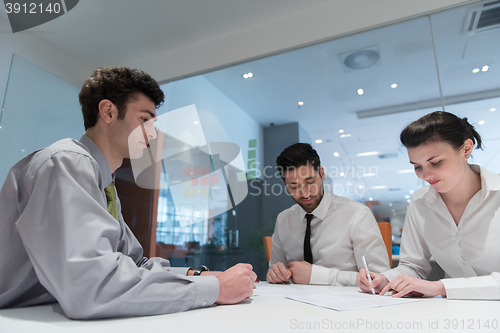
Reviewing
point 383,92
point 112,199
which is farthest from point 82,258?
point 383,92

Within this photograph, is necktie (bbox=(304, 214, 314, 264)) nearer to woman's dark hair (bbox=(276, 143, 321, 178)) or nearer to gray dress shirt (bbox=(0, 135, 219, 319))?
woman's dark hair (bbox=(276, 143, 321, 178))

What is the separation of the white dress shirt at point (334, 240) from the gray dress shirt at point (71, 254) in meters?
1.07

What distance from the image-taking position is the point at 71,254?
2.13 ft

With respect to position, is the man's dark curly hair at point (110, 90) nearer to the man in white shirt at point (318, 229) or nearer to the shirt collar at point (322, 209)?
the man in white shirt at point (318, 229)

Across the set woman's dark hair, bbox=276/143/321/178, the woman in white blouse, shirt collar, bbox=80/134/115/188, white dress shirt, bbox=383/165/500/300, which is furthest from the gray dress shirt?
woman's dark hair, bbox=276/143/321/178

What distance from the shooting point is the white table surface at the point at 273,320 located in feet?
1.94

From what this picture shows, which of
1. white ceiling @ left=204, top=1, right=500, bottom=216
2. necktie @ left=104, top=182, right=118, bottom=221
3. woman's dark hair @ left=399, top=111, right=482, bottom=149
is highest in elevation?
white ceiling @ left=204, top=1, right=500, bottom=216

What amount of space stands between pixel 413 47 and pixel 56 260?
2983 mm

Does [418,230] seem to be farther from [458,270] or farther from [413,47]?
[413,47]

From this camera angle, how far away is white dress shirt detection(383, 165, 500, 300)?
4.36ft

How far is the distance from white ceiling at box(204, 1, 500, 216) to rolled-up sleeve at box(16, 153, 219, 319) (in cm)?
225

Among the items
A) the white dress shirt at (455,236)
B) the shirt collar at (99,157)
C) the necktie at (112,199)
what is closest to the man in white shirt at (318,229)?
the white dress shirt at (455,236)

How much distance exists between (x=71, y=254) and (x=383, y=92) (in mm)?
2724

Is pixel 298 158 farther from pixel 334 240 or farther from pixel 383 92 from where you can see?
pixel 383 92
